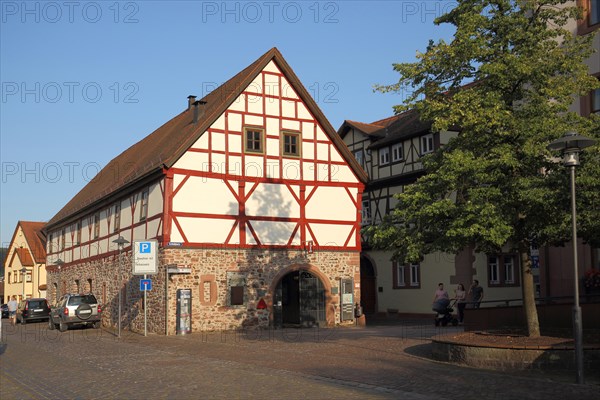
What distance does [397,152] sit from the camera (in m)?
37.4

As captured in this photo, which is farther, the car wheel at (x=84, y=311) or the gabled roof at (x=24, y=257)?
the gabled roof at (x=24, y=257)

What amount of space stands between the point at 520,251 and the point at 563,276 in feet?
27.6

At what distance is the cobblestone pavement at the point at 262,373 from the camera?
11.7 metres

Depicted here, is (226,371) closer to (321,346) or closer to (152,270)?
(321,346)

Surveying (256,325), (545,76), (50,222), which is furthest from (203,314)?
(50,222)

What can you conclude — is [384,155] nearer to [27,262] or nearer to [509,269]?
[509,269]

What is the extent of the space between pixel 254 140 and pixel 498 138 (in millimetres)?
15866

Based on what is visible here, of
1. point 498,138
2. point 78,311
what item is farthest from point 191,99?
point 498,138

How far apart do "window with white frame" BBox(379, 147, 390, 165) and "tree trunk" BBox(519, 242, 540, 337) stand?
22.0m

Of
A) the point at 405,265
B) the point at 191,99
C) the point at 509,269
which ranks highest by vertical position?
the point at 191,99

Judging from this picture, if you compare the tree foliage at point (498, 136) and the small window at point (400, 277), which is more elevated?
the tree foliage at point (498, 136)

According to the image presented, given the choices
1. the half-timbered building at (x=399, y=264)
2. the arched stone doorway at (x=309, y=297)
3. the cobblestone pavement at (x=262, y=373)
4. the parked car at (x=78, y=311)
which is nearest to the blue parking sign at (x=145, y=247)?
the cobblestone pavement at (x=262, y=373)

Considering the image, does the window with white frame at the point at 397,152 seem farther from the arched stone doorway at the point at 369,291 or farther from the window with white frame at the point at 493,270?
the window with white frame at the point at 493,270

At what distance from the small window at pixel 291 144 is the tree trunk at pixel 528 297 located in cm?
1586
